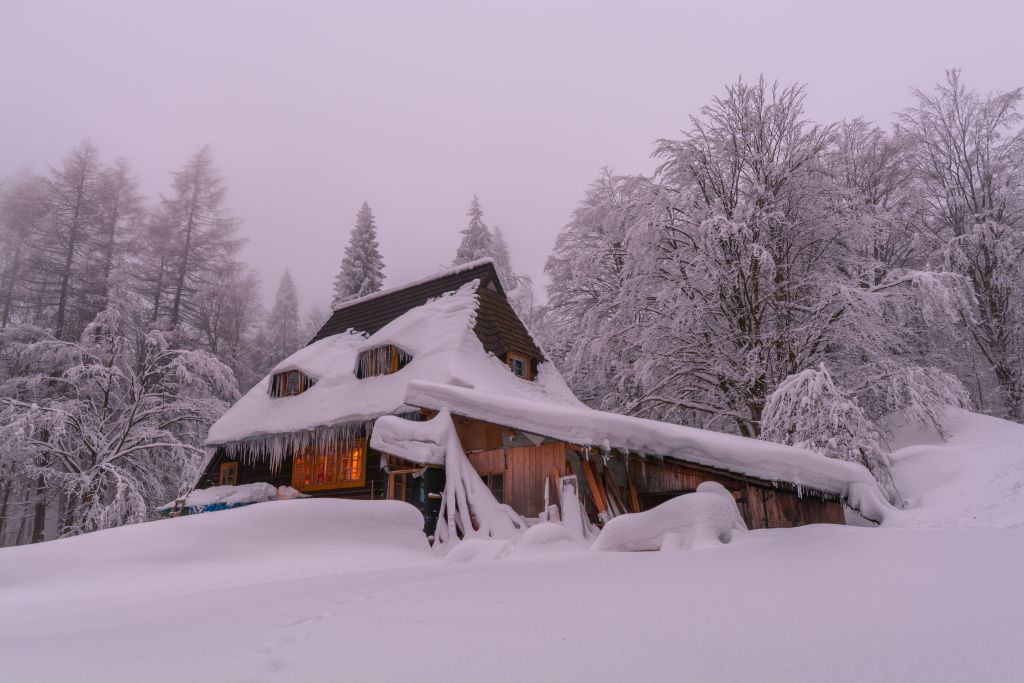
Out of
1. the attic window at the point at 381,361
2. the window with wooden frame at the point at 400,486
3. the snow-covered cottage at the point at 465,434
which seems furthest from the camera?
the attic window at the point at 381,361

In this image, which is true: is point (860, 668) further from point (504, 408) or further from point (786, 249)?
point (786, 249)

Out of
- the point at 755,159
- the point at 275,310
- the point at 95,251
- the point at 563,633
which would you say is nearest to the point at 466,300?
the point at 755,159

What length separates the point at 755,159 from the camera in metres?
15.4

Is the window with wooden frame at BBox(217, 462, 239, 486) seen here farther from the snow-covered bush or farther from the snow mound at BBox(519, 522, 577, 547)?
the snow mound at BBox(519, 522, 577, 547)

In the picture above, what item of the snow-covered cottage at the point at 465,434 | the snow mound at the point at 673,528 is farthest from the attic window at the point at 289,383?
the snow mound at the point at 673,528

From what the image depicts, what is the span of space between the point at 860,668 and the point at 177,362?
21644 mm

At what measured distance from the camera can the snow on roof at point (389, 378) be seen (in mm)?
15797

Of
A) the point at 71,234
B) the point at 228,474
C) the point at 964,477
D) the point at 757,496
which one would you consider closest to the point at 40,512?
the point at 228,474

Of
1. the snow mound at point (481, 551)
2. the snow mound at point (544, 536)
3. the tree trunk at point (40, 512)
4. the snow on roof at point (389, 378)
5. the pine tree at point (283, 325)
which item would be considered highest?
the pine tree at point (283, 325)

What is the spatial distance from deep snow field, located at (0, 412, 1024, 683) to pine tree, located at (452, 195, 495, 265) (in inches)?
969

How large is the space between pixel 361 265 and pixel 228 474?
572 inches

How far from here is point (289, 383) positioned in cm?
1934

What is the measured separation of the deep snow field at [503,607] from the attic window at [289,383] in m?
12.8

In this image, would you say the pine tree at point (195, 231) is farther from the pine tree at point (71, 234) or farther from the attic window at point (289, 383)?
the attic window at point (289, 383)
